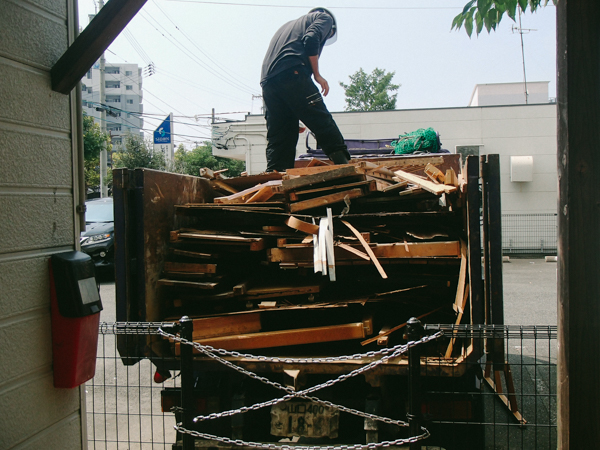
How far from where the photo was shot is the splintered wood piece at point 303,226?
3156mm

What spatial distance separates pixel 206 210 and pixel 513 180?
17667mm

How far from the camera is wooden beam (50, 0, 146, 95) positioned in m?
2.62

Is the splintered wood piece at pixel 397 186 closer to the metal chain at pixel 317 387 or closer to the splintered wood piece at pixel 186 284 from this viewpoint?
the metal chain at pixel 317 387

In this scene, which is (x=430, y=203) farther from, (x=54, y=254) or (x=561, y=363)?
(x=54, y=254)

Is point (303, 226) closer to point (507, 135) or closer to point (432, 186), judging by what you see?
point (432, 186)

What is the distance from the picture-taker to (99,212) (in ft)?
42.2

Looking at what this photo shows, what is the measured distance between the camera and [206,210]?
3473mm

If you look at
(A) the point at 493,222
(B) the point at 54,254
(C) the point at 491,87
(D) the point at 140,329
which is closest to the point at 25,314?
(B) the point at 54,254

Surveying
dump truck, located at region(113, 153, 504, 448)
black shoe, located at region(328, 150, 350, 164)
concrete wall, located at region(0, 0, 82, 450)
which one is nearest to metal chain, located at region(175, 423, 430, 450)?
dump truck, located at region(113, 153, 504, 448)

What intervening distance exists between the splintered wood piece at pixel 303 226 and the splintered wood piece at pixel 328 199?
182 mm

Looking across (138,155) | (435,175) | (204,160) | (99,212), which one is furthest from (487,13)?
(204,160)

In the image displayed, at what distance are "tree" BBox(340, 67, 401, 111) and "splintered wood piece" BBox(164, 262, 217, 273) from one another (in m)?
47.3

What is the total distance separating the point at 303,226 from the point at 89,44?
1662 mm

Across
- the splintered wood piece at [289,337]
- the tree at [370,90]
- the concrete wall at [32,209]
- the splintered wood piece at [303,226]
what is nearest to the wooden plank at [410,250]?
the splintered wood piece at [303,226]
